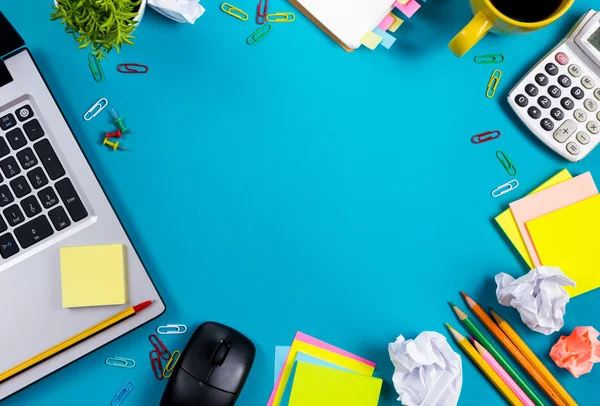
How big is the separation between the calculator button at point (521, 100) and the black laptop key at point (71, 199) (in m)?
0.72

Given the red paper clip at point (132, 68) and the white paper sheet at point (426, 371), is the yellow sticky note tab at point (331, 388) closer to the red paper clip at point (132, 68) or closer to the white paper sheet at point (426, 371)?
the white paper sheet at point (426, 371)

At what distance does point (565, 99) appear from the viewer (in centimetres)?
96

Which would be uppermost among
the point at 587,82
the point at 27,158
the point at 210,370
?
the point at 587,82

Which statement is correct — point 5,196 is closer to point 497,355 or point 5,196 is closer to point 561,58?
point 497,355

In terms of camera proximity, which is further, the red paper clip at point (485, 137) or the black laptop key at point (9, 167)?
the red paper clip at point (485, 137)

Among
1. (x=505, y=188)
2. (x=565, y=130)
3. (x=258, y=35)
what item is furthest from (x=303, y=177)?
(x=565, y=130)

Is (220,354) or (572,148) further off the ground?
(572,148)

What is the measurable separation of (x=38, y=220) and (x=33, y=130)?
0.43 ft

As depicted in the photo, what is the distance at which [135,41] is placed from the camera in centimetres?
91

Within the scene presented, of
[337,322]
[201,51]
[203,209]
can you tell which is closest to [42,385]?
[203,209]

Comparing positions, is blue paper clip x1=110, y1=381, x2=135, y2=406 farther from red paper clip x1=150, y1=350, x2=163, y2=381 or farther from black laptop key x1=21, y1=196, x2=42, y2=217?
black laptop key x1=21, y1=196, x2=42, y2=217

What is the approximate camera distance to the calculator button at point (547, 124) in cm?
95

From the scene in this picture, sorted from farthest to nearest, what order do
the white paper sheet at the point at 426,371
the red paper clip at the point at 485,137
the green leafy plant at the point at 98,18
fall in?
the red paper clip at the point at 485,137 → the white paper sheet at the point at 426,371 → the green leafy plant at the point at 98,18

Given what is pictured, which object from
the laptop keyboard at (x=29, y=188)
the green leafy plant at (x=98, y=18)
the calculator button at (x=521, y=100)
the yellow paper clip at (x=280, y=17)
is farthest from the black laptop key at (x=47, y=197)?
the calculator button at (x=521, y=100)
